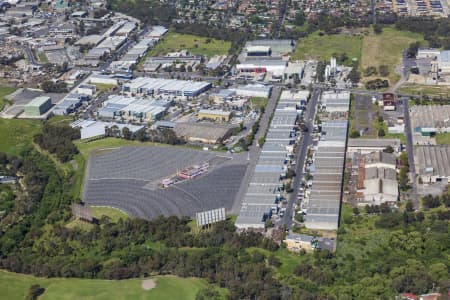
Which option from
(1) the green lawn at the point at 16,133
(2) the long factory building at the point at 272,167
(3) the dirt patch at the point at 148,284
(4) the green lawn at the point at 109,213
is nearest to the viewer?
(3) the dirt patch at the point at 148,284

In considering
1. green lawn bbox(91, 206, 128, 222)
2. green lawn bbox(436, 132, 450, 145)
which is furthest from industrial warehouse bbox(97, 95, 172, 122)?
green lawn bbox(436, 132, 450, 145)

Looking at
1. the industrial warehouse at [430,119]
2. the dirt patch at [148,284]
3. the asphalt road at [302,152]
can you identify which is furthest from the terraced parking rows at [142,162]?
the industrial warehouse at [430,119]

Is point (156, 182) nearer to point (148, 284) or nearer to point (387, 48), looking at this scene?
point (148, 284)

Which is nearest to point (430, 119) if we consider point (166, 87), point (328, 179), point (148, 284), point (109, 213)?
point (328, 179)

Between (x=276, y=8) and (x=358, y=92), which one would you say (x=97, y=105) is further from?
(x=276, y=8)

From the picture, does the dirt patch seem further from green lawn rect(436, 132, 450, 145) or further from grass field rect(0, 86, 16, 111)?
grass field rect(0, 86, 16, 111)

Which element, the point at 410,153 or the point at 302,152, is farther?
the point at 302,152

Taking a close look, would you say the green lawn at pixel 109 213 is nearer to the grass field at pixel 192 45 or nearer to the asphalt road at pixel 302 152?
the asphalt road at pixel 302 152
